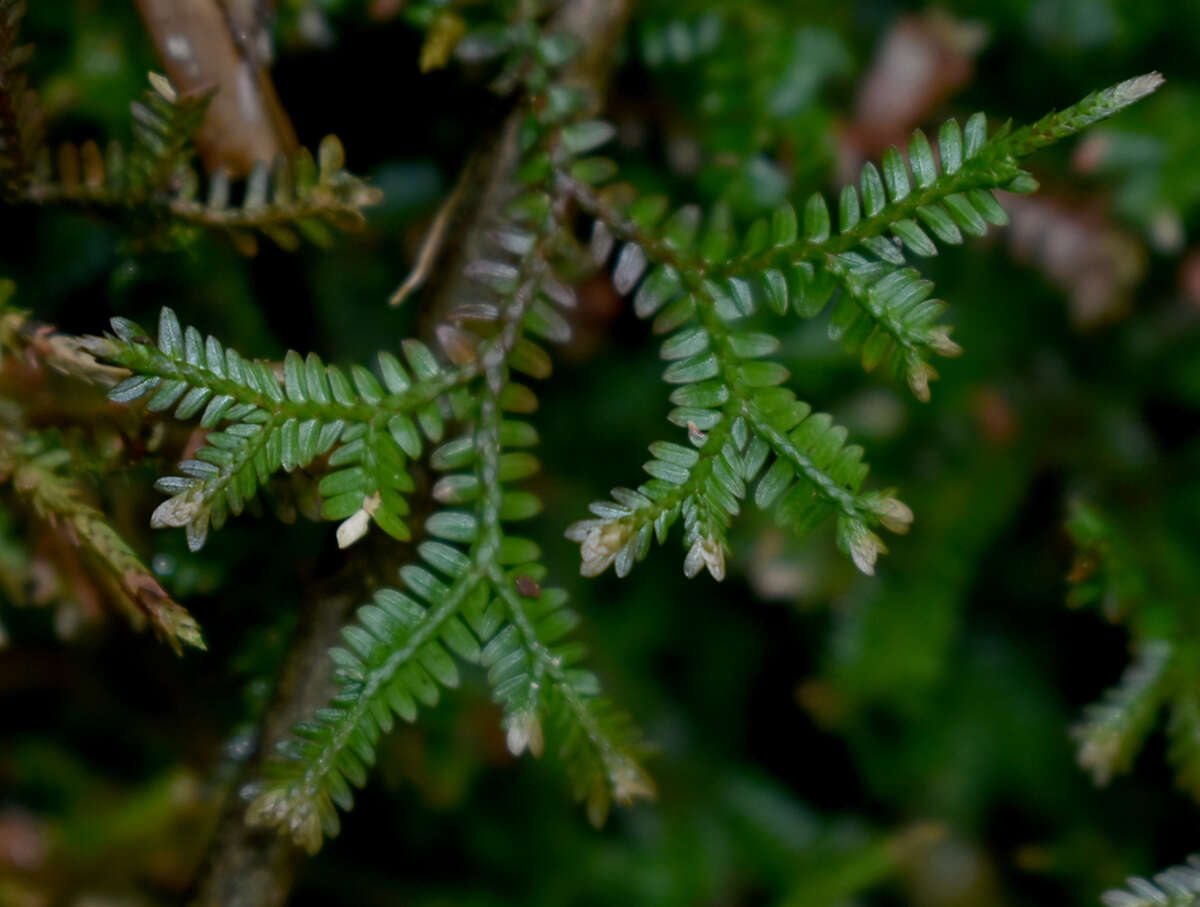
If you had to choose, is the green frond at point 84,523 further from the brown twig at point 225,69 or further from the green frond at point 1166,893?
the green frond at point 1166,893

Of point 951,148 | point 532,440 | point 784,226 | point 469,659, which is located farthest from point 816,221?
point 469,659

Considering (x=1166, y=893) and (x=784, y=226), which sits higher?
(x=784, y=226)

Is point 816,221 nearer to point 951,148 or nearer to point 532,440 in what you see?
point 951,148

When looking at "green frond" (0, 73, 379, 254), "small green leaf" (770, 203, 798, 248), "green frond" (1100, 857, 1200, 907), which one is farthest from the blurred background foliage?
"small green leaf" (770, 203, 798, 248)

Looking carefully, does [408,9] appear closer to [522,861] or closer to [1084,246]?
[1084,246]

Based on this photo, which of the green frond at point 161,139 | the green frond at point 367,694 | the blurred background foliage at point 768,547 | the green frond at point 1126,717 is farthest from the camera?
the blurred background foliage at point 768,547

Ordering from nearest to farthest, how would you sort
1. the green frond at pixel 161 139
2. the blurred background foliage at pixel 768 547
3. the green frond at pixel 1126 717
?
the green frond at pixel 161 139
the green frond at pixel 1126 717
the blurred background foliage at pixel 768 547

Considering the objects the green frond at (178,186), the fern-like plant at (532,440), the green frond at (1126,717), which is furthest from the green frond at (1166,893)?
the green frond at (178,186)

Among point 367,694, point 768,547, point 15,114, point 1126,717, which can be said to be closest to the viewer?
point 367,694
